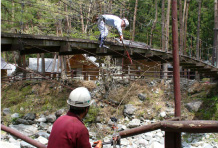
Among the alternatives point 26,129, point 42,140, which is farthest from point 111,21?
point 26,129

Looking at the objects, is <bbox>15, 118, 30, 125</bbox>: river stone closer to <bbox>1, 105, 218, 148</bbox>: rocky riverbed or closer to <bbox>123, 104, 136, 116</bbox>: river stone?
<bbox>1, 105, 218, 148</bbox>: rocky riverbed

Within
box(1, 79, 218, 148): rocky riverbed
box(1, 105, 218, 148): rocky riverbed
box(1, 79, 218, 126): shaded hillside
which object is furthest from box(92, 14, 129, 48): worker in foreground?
box(1, 79, 218, 126): shaded hillside

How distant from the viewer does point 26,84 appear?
1426 cm

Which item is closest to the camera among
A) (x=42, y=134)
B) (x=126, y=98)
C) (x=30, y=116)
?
(x=42, y=134)

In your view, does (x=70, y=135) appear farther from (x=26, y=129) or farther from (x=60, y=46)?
(x=26, y=129)

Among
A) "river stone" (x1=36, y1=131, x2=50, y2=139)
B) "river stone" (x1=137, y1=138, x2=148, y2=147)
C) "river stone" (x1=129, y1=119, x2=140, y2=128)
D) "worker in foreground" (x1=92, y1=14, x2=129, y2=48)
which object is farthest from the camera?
"river stone" (x1=129, y1=119, x2=140, y2=128)

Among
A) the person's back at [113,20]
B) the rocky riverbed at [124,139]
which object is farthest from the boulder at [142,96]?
the person's back at [113,20]

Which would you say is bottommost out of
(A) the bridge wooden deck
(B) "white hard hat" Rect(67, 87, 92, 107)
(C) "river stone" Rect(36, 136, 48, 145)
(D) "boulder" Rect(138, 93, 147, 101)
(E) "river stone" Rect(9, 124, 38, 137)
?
(E) "river stone" Rect(9, 124, 38, 137)

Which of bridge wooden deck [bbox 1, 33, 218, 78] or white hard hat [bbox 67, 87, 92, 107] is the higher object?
bridge wooden deck [bbox 1, 33, 218, 78]

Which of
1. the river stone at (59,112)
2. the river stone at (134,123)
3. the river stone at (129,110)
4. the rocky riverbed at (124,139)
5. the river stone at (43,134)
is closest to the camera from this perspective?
the rocky riverbed at (124,139)

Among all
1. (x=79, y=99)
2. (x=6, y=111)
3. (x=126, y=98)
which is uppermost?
(x=79, y=99)

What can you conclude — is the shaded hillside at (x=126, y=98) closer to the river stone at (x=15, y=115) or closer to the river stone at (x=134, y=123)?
the river stone at (x=15, y=115)

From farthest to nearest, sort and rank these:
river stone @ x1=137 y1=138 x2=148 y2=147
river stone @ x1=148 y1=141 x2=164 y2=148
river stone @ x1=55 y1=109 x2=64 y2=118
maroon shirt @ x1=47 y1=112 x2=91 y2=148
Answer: river stone @ x1=55 y1=109 x2=64 y2=118, river stone @ x1=137 y1=138 x2=148 y2=147, river stone @ x1=148 y1=141 x2=164 y2=148, maroon shirt @ x1=47 y1=112 x2=91 y2=148

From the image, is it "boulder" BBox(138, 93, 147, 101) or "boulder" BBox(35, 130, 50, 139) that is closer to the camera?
"boulder" BBox(35, 130, 50, 139)
